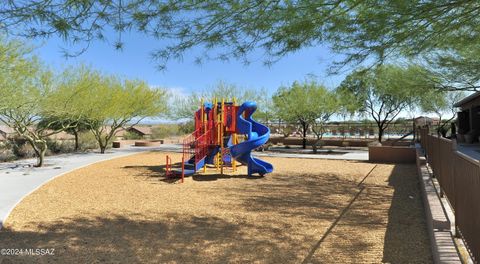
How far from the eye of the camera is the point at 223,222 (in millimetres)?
6316

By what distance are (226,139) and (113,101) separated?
998cm

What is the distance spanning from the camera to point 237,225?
6105 mm

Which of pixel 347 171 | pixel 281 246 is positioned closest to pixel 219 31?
pixel 281 246

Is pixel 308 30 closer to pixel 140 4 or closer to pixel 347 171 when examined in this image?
pixel 140 4

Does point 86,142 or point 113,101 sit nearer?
point 113,101

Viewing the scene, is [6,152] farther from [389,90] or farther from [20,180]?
[389,90]

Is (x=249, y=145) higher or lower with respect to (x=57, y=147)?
higher

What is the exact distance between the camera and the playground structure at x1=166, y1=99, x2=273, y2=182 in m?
12.1

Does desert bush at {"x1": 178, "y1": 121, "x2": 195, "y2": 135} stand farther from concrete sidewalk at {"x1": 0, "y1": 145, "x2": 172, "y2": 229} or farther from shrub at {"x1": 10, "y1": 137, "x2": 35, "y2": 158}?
concrete sidewalk at {"x1": 0, "y1": 145, "x2": 172, "y2": 229}

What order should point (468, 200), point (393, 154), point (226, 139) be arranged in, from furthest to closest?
point (393, 154) → point (226, 139) → point (468, 200)

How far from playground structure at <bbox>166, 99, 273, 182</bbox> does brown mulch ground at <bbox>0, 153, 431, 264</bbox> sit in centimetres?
126

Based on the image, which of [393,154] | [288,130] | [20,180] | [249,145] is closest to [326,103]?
[393,154]

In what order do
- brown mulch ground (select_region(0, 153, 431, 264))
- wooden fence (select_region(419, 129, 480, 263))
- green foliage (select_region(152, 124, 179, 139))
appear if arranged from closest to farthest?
wooden fence (select_region(419, 129, 480, 263)) → brown mulch ground (select_region(0, 153, 431, 264)) → green foliage (select_region(152, 124, 179, 139))

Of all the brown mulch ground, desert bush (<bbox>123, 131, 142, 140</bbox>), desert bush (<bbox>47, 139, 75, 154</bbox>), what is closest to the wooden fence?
the brown mulch ground
